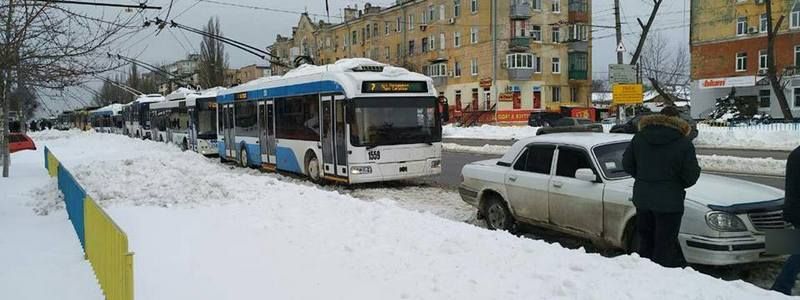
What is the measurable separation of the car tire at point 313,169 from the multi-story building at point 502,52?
137 feet

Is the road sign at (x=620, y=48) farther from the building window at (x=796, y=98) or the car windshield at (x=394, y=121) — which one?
the building window at (x=796, y=98)

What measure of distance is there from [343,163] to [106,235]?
9272mm

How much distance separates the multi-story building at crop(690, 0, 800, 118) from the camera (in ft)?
158

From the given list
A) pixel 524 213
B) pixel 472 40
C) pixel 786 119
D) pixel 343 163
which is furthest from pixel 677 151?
pixel 472 40

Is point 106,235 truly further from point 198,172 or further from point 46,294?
point 198,172

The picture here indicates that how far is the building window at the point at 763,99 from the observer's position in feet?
163

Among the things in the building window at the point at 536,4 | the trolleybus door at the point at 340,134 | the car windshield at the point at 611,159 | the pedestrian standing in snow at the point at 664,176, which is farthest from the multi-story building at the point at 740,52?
the pedestrian standing in snow at the point at 664,176

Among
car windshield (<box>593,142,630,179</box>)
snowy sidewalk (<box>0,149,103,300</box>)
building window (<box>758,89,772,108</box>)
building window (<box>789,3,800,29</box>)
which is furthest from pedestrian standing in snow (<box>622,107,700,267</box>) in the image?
building window (<box>758,89,772,108</box>)

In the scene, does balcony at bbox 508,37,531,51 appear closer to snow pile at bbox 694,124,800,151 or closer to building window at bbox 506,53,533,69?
building window at bbox 506,53,533,69

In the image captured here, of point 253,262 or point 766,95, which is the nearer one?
point 253,262

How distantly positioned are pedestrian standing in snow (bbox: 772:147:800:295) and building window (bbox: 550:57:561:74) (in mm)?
58104

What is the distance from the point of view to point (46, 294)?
5.98m

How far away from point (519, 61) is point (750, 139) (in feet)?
109

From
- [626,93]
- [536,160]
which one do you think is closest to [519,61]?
[626,93]
